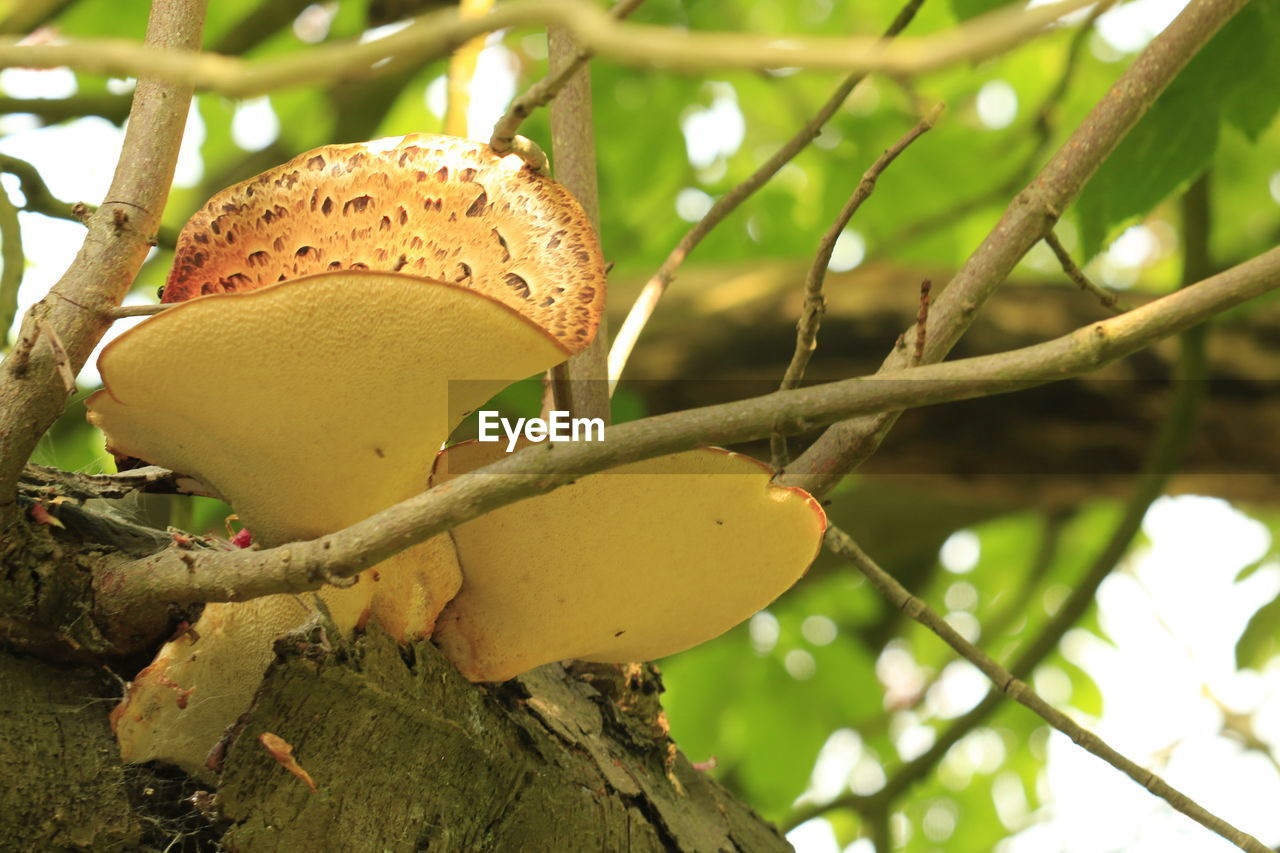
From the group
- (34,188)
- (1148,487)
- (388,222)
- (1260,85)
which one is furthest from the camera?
(1148,487)

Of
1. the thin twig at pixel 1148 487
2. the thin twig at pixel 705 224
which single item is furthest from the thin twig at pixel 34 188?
the thin twig at pixel 1148 487

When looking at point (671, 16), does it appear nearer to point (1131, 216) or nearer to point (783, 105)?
point (783, 105)

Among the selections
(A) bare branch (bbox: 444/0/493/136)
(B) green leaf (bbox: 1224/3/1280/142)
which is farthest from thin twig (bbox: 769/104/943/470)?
(B) green leaf (bbox: 1224/3/1280/142)

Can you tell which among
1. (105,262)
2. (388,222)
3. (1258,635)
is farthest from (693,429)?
(1258,635)

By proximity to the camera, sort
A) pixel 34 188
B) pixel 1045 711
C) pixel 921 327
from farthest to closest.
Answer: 1. pixel 34 188
2. pixel 1045 711
3. pixel 921 327

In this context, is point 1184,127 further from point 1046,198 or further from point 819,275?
point 819,275

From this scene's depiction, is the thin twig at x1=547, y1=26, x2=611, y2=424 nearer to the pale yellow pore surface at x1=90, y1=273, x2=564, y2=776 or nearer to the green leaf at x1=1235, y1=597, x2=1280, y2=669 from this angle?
the pale yellow pore surface at x1=90, y1=273, x2=564, y2=776
